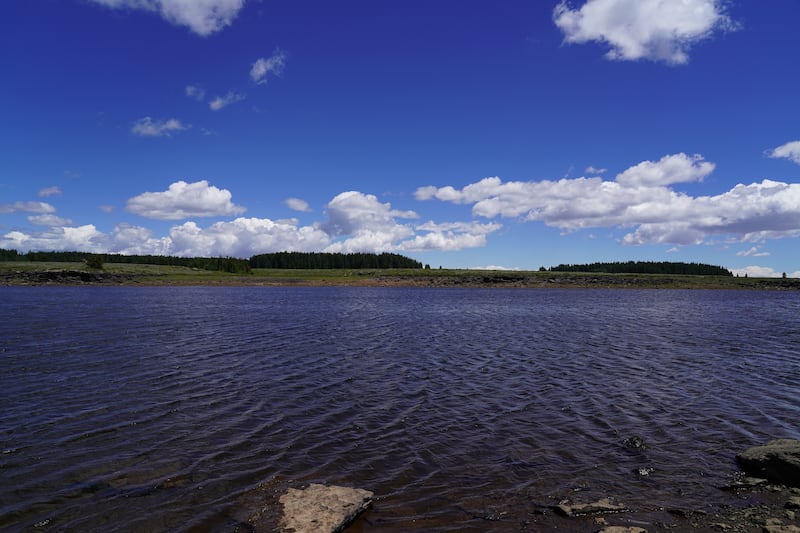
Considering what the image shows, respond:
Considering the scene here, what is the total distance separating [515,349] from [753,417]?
16.3 m

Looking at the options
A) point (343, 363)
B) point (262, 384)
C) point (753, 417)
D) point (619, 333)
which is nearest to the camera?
point (753, 417)

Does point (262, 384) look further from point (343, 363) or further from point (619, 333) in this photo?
point (619, 333)

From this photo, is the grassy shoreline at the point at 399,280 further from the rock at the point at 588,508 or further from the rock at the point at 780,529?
the rock at the point at 780,529

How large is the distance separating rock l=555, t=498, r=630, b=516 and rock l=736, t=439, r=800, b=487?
465 centimetres

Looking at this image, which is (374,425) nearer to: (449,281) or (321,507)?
(321,507)

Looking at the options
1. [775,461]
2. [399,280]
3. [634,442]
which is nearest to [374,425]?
[634,442]

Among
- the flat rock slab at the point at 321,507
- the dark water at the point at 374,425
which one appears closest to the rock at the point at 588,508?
the dark water at the point at 374,425

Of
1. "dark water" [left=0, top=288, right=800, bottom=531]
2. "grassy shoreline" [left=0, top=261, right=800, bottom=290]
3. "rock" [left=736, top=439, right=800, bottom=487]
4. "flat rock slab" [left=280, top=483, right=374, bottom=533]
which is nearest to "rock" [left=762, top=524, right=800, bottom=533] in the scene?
"dark water" [left=0, top=288, right=800, bottom=531]

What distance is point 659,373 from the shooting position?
25391 mm

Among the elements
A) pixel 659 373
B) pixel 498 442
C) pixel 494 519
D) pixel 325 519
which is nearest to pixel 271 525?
pixel 325 519

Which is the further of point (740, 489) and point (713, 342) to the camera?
point (713, 342)

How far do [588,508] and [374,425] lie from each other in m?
7.58

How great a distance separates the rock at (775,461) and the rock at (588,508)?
15.3 feet

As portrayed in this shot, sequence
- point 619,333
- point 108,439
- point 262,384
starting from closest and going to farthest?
1. point 108,439
2. point 262,384
3. point 619,333
